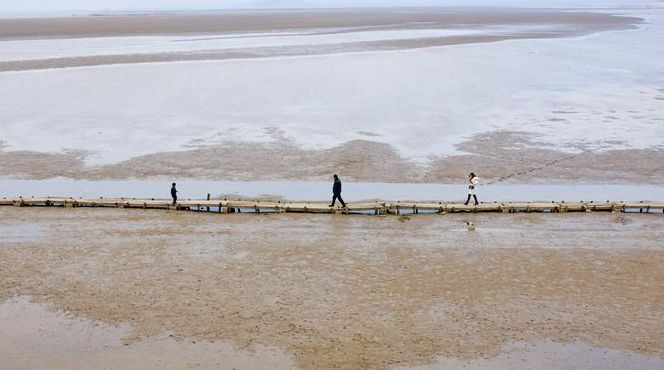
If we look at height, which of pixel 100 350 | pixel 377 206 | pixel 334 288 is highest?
pixel 377 206

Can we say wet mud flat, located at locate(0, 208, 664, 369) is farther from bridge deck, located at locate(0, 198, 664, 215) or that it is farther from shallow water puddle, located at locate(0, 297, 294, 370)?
bridge deck, located at locate(0, 198, 664, 215)

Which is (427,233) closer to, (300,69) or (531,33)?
(300,69)

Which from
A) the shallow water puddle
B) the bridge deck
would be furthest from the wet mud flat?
the bridge deck

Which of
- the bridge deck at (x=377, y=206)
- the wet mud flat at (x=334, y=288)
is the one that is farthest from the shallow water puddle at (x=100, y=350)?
the bridge deck at (x=377, y=206)

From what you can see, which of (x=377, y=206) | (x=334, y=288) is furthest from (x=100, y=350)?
(x=377, y=206)

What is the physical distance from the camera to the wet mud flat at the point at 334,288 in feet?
42.4

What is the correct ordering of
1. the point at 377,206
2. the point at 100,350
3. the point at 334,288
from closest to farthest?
the point at 100,350, the point at 334,288, the point at 377,206

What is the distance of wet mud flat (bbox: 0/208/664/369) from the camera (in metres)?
12.9

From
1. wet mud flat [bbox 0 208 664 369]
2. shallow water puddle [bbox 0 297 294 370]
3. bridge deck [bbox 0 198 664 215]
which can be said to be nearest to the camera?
shallow water puddle [bbox 0 297 294 370]

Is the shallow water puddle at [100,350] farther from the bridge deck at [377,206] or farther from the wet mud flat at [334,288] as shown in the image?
the bridge deck at [377,206]

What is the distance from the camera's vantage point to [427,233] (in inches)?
760

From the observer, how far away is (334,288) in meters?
15.6

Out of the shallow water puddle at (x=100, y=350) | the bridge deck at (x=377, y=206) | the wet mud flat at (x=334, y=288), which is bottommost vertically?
the shallow water puddle at (x=100, y=350)

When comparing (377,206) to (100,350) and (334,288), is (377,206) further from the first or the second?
(100,350)
